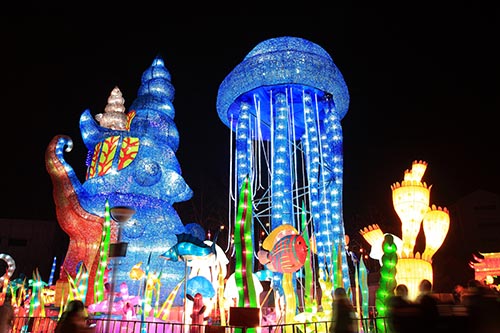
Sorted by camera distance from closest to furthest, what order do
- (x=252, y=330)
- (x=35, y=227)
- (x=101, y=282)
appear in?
(x=252, y=330) → (x=101, y=282) → (x=35, y=227)

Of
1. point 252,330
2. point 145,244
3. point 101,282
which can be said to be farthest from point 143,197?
point 252,330

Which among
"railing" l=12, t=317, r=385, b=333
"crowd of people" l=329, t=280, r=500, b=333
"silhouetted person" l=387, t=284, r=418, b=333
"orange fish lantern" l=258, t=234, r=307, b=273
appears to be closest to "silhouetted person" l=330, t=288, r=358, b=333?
"crowd of people" l=329, t=280, r=500, b=333

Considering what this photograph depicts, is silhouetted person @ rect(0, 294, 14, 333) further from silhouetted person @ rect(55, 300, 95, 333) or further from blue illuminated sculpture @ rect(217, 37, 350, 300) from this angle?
blue illuminated sculpture @ rect(217, 37, 350, 300)

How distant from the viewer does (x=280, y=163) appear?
35.8 ft

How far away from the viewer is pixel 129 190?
12.2 meters

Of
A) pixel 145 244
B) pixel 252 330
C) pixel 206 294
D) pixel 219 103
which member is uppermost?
pixel 219 103

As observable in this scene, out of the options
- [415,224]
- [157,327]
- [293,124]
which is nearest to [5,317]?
[157,327]

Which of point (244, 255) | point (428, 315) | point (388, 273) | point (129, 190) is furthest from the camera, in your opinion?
point (129, 190)

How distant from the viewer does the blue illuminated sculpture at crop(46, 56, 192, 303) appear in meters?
11.6

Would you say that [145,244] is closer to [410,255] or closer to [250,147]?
[250,147]

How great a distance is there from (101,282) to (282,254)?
4.45 m

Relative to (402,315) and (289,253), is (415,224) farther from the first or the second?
(402,315)

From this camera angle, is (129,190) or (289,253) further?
(129,190)

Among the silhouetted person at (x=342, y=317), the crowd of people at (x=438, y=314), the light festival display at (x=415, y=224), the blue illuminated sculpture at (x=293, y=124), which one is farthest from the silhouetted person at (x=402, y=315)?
the blue illuminated sculpture at (x=293, y=124)
